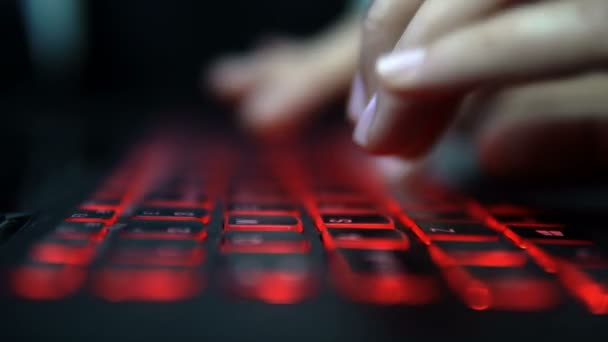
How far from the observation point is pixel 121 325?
0.74 ft

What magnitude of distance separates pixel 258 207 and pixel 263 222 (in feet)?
0.16

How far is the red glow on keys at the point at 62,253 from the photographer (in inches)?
10.5

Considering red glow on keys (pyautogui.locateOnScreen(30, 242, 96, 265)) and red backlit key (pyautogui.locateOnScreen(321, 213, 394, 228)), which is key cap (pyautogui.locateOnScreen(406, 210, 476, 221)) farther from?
red glow on keys (pyautogui.locateOnScreen(30, 242, 96, 265))

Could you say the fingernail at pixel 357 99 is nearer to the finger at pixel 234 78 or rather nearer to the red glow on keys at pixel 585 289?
the red glow on keys at pixel 585 289

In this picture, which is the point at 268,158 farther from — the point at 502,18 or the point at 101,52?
the point at 101,52

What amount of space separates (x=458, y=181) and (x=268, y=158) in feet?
0.78

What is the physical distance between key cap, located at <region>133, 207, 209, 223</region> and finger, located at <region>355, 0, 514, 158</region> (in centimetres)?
13

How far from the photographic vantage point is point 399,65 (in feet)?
1.01

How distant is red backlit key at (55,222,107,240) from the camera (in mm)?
297

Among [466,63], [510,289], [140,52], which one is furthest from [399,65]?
[140,52]

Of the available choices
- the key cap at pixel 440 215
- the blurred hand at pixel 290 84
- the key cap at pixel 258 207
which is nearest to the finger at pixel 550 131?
the key cap at pixel 440 215

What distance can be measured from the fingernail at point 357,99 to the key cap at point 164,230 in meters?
0.16

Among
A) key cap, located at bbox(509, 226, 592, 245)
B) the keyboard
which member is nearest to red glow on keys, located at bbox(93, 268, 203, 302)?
the keyboard

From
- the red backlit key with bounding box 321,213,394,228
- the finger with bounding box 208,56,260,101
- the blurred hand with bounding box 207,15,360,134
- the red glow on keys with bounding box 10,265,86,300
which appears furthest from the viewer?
the finger with bounding box 208,56,260,101
